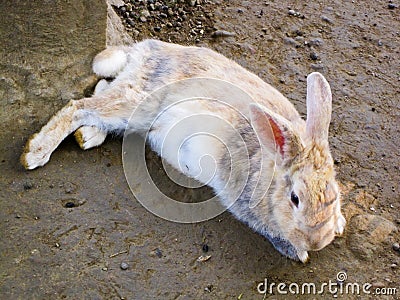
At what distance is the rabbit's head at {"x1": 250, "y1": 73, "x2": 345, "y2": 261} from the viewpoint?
11.1 ft

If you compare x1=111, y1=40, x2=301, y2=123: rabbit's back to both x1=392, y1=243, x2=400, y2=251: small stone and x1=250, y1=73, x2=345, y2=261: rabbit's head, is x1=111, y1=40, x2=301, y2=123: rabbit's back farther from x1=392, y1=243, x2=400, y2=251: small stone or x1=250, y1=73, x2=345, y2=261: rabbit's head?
x1=392, y1=243, x2=400, y2=251: small stone

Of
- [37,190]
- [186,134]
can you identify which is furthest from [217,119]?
[37,190]

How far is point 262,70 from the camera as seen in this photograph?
17.0 ft

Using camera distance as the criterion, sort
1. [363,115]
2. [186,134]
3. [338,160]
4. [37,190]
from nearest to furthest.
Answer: [37,190]
[186,134]
[338,160]
[363,115]

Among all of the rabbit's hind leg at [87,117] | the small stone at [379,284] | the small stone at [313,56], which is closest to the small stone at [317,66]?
the small stone at [313,56]

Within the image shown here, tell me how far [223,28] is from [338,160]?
178cm

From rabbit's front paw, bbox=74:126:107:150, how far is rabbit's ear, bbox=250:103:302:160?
1.18m

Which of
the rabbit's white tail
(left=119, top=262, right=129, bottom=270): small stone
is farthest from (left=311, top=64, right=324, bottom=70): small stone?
(left=119, top=262, right=129, bottom=270): small stone

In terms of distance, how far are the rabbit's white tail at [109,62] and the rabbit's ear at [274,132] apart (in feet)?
4.03

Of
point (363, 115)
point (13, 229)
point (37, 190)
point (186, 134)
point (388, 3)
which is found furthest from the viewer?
point (388, 3)

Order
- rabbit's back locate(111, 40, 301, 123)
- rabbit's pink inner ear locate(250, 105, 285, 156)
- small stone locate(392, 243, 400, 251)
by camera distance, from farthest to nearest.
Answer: rabbit's back locate(111, 40, 301, 123) < small stone locate(392, 243, 400, 251) < rabbit's pink inner ear locate(250, 105, 285, 156)

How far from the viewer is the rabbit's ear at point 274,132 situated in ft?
11.4

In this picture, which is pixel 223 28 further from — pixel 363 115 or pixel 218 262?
pixel 218 262

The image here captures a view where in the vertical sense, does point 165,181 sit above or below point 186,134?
below
